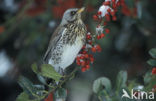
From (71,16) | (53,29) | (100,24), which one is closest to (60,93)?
(100,24)

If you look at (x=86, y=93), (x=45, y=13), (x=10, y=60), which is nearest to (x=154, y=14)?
(x=45, y=13)

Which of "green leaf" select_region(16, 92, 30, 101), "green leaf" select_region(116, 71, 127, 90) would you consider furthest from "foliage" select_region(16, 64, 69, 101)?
"green leaf" select_region(116, 71, 127, 90)

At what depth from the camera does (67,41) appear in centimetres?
223

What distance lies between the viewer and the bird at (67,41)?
218 centimetres

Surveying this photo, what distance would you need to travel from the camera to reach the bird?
2.18 metres

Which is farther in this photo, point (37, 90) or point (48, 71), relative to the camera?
point (37, 90)

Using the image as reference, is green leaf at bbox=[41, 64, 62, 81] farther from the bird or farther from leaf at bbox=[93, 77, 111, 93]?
the bird

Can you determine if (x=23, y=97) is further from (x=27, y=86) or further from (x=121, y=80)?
(x=121, y=80)

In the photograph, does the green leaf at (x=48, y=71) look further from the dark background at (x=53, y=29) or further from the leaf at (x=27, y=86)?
the dark background at (x=53, y=29)

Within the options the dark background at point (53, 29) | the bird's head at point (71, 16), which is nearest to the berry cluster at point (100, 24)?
the bird's head at point (71, 16)

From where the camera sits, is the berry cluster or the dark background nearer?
the berry cluster

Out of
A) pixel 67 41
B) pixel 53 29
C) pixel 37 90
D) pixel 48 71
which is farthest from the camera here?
pixel 53 29

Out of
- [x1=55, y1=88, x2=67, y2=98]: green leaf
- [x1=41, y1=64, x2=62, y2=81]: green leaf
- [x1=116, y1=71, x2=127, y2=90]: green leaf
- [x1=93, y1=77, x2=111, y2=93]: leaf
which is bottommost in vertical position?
[x1=116, y1=71, x2=127, y2=90]: green leaf

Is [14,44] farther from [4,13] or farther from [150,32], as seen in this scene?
[150,32]
